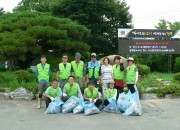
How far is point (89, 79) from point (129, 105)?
1.45 m

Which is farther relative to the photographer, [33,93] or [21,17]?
[21,17]

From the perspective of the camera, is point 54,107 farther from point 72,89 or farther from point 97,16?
point 97,16

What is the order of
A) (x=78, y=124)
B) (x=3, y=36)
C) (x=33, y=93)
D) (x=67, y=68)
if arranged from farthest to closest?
(x=3, y=36), (x=33, y=93), (x=67, y=68), (x=78, y=124)

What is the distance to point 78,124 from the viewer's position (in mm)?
7086

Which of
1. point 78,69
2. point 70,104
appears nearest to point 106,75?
point 78,69

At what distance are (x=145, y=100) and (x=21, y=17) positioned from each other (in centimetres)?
619

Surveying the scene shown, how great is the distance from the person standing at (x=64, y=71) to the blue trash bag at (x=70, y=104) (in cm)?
75

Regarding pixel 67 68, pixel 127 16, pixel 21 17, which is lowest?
pixel 67 68

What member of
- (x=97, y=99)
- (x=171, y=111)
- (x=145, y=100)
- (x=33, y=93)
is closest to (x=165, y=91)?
(x=145, y=100)

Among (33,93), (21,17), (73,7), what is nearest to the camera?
(33,93)

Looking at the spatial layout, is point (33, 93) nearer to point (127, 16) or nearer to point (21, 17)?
point (21, 17)

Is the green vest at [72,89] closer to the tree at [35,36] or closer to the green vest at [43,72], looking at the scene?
the green vest at [43,72]

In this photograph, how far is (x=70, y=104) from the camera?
8297 millimetres

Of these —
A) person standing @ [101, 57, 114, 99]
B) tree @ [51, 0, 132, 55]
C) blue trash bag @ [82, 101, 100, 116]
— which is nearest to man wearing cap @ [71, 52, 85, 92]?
person standing @ [101, 57, 114, 99]
